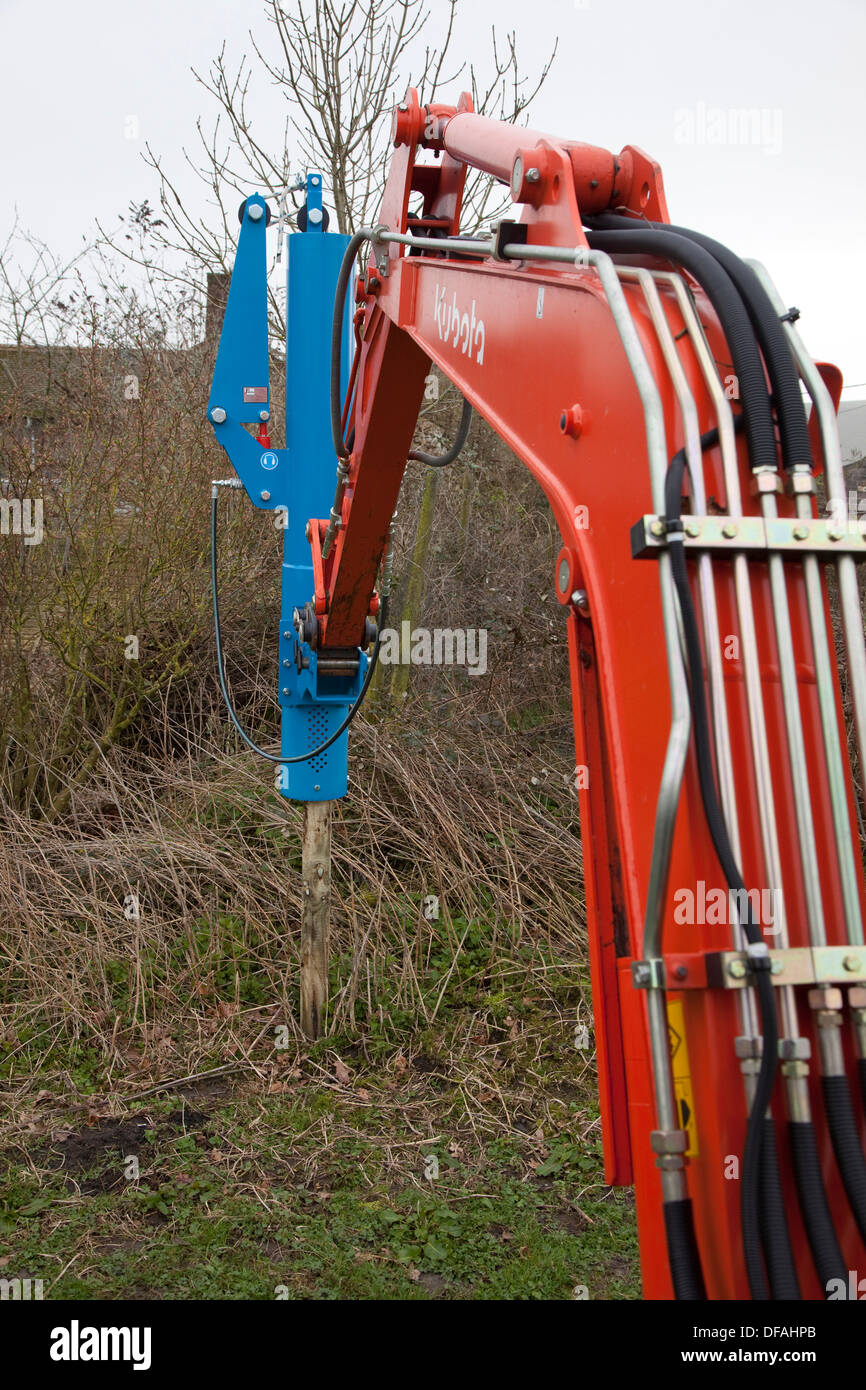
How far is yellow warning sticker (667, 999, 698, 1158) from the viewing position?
1.44 m

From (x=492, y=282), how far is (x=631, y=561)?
2.92 feet

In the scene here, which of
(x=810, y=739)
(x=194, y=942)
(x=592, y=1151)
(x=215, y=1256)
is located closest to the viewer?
(x=810, y=739)

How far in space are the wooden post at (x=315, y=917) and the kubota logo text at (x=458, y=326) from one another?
2666 mm

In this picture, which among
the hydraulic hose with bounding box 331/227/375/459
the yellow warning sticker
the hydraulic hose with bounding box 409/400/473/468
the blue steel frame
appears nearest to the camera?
the yellow warning sticker

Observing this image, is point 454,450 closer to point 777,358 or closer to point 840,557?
point 777,358

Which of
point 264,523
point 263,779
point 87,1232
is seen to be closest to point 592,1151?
point 87,1232

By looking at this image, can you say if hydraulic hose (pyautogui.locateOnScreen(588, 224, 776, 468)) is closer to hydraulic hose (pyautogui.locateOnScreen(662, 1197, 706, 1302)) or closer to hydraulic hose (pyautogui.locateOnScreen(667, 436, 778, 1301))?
hydraulic hose (pyautogui.locateOnScreen(667, 436, 778, 1301))

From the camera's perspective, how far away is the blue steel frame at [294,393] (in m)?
4.34

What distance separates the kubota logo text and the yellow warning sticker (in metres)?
1.40

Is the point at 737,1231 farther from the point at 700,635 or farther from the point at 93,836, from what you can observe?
the point at 93,836

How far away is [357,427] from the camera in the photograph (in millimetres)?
3752

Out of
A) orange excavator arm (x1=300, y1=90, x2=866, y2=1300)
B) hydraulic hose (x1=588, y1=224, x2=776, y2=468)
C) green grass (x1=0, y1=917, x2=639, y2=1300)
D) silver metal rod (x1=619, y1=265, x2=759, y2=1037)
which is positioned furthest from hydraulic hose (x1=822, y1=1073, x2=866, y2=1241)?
green grass (x1=0, y1=917, x2=639, y2=1300)

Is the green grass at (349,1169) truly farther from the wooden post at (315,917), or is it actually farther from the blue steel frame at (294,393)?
the blue steel frame at (294,393)

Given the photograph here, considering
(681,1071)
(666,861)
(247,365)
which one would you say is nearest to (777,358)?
(666,861)
